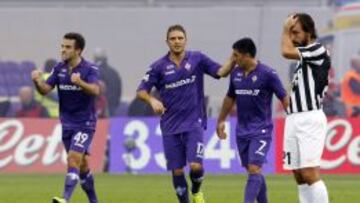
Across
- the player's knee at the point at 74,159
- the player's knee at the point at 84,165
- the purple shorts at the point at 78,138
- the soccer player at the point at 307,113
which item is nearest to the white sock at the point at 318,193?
the soccer player at the point at 307,113

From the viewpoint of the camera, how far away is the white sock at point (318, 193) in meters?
13.7

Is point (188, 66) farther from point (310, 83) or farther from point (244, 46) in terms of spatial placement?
point (310, 83)

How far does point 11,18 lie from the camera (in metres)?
33.8

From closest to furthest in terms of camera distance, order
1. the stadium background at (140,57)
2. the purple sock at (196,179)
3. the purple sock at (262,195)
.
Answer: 1. the purple sock at (262,195)
2. the purple sock at (196,179)
3. the stadium background at (140,57)

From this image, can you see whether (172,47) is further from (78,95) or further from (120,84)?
(120,84)

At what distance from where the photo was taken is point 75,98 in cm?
1795

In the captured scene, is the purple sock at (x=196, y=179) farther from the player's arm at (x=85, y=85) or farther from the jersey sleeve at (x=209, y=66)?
the player's arm at (x=85, y=85)

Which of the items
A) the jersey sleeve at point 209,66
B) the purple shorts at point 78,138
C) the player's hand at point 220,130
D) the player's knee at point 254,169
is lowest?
the player's knee at point 254,169

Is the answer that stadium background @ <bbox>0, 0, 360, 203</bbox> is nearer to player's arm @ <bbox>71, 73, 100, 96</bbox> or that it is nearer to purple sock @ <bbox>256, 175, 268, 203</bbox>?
player's arm @ <bbox>71, 73, 100, 96</bbox>

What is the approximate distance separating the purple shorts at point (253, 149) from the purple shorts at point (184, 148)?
518 mm

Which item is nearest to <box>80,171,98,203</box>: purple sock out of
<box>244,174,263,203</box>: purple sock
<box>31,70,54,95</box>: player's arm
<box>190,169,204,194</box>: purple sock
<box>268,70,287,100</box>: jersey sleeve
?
<box>31,70,54,95</box>: player's arm

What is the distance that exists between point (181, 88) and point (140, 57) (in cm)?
1604

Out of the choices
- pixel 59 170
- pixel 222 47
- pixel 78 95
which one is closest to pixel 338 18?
pixel 222 47

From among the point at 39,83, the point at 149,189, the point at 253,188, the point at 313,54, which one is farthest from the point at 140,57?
the point at 313,54
